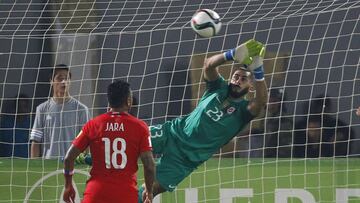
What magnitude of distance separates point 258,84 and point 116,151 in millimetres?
1833

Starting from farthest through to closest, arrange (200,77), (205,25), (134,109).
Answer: (134,109) < (200,77) < (205,25)

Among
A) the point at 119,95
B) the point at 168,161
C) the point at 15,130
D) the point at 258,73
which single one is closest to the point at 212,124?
the point at 168,161

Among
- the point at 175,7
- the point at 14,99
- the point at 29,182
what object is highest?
the point at 175,7

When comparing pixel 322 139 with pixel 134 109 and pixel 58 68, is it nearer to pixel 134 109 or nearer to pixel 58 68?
pixel 134 109

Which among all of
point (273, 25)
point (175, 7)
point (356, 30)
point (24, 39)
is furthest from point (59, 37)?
point (356, 30)

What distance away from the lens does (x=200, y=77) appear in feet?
40.7

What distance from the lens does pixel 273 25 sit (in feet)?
40.8

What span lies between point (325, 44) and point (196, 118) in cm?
239

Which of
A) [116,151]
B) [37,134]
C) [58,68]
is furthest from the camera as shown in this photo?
[58,68]

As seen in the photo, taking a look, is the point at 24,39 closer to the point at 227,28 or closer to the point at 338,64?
the point at 227,28

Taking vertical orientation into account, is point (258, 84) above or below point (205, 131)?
above

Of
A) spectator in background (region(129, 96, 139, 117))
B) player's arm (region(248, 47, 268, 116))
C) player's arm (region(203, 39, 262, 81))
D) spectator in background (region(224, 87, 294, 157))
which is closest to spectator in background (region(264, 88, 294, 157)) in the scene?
spectator in background (region(224, 87, 294, 157))

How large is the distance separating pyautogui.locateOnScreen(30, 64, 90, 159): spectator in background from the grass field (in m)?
0.22

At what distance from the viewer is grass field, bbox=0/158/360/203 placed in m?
11.7
